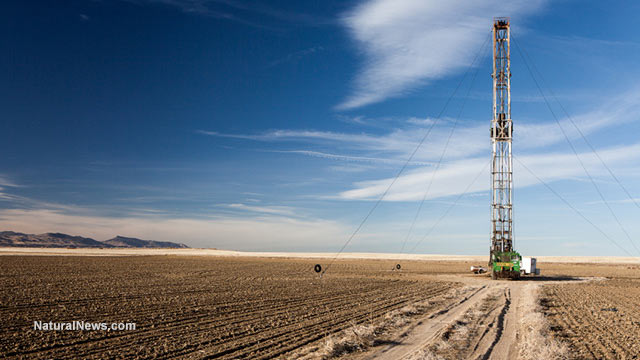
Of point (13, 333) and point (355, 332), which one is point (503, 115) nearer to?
point (355, 332)

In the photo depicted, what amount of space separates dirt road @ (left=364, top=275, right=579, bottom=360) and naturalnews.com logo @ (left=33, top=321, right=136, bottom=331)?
23.3 feet

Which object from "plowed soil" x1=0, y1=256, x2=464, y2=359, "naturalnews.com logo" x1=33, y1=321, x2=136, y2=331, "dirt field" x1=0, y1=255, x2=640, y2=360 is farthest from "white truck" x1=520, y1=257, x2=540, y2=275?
"naturalnews.com logo" x1=33, y1=321, x2=136, y2=331

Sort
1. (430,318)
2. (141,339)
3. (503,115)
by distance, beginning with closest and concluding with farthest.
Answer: (141,339) < (430,318) < (503,115)

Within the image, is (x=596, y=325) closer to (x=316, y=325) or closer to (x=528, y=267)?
(x=316, y=325)

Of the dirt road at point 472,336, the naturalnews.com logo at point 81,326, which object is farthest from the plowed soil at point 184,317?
the dirt road at point 472,336

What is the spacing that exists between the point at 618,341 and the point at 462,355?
482cm

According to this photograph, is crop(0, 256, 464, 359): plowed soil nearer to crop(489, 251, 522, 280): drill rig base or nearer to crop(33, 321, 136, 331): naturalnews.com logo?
crop(33, 321, 136, 331): naturalnews.com logo

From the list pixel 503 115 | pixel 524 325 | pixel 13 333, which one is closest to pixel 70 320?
pixel 13 333

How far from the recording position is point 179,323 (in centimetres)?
1420

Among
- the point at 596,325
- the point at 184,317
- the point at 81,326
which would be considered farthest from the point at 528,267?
the point at 81,326

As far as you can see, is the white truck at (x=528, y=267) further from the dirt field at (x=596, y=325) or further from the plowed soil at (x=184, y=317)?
the plowed soil at (x=184, y=317)

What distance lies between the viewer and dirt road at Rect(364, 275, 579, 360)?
10664 mm

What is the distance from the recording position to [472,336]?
1273 cm

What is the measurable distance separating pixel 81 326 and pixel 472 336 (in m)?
10.7
